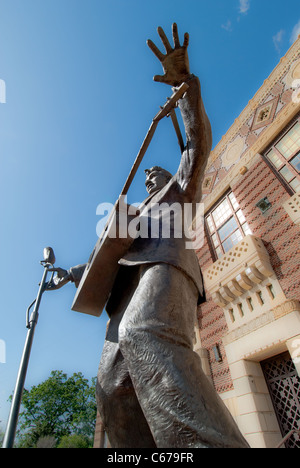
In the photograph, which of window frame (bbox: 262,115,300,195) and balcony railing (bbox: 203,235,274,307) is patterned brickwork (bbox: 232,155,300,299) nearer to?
window frame (bbox: 262,115,300,195)

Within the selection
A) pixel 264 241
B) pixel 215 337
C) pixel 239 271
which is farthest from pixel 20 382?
pixel 264 241

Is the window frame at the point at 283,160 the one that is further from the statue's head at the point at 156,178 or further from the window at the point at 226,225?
the statue's head at the point at 156,178

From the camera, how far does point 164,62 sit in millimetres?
2086

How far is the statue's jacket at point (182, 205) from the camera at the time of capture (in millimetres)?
1685

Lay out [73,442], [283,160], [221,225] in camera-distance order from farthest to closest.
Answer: [73,442]
[221,225]
[283,160]

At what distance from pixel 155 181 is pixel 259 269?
623 centimetres

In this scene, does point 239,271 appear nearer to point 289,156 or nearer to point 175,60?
point 289,156

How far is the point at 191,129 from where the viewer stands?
6.20 feet

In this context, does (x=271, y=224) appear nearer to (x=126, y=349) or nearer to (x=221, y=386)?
(x=221, y=386)

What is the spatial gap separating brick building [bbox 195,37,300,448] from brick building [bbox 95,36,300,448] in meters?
0.03

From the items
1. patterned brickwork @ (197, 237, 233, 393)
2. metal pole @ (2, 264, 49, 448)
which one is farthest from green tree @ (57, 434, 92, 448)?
metal pole @ (2, 264, 49, 448)

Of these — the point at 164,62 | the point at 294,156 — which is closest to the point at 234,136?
the point at 294,156

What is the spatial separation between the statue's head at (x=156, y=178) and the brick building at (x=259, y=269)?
547 centimetres

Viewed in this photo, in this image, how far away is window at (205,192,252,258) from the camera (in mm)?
10016
